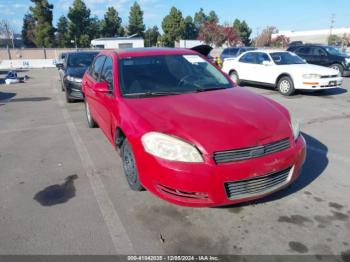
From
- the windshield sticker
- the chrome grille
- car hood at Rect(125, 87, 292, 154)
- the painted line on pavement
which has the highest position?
the windshield sticker

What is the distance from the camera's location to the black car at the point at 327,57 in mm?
15430

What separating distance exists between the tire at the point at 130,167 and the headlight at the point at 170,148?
1.67ft

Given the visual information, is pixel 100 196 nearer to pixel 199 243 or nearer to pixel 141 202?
pixel 141 202

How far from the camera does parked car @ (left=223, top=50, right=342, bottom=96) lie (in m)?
10.0

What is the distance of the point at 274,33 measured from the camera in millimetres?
88438

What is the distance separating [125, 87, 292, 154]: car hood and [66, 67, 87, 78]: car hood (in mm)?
6411

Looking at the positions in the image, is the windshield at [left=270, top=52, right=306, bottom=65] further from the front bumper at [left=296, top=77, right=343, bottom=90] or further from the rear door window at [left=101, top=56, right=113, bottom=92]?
the rear door window at [left=101, top=56, right=113, bottom=92]

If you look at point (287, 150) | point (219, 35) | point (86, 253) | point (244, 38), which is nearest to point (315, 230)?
point (287, 150)

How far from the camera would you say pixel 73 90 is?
961 centimetres

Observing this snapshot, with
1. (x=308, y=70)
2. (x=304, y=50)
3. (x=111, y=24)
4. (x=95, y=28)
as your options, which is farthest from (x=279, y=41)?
(x=308, y=70)

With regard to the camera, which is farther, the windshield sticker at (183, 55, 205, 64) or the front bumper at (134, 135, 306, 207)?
the windshield sticker at (183, 55, 205, 64)

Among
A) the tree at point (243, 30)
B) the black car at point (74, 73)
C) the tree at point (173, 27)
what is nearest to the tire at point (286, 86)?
the black car at point (74, 73)

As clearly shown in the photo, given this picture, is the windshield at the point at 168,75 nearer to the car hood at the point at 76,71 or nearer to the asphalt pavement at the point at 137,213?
the asphalt pavement at the point at 137,213

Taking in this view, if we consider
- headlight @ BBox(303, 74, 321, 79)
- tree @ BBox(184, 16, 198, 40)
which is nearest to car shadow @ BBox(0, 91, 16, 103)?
headlight @ BBox(303, 74, 321, 79)
